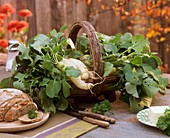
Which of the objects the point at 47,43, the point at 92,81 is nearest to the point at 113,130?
the point at 92,81

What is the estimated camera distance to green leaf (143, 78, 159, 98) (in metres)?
1.24

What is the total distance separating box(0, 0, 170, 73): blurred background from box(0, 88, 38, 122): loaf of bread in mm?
2040

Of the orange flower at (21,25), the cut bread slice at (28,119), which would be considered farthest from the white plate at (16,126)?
the orange flower at (21,25)

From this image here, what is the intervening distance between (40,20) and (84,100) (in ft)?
6.45

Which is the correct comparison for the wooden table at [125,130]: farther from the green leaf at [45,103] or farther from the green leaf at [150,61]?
the green leaf at [150,61]

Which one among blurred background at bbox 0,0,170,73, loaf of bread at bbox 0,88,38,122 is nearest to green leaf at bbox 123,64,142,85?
loaf of bread at bbox 0,88,38,122

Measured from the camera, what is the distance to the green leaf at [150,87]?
124 centimetres

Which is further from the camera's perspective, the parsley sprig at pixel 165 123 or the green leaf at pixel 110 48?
the green leaf at pixel 110 48

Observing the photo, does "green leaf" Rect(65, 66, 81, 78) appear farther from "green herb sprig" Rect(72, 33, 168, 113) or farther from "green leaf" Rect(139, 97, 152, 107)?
"green leaf" Rect(139, 97, 152, 107)

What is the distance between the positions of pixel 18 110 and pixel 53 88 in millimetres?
126

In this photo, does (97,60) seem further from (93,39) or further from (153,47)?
(153,47)

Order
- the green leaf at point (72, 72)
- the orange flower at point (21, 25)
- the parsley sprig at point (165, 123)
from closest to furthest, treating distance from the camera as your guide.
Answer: the parsley sprig at point (165, 123), the green leaf at point (72, 72), the orange flower at point (21, 25)

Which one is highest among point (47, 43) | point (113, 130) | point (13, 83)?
point (47, 43)

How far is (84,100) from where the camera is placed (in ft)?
4.39
